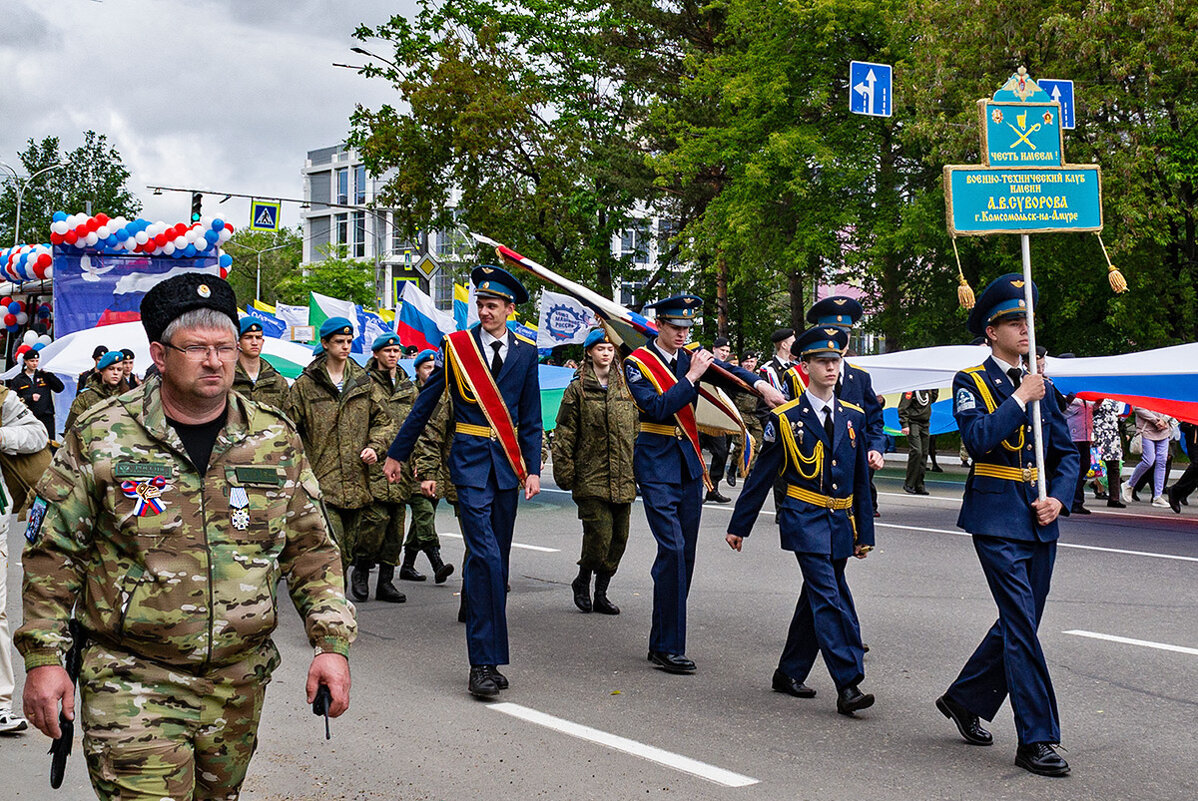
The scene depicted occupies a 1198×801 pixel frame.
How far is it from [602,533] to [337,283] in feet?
214

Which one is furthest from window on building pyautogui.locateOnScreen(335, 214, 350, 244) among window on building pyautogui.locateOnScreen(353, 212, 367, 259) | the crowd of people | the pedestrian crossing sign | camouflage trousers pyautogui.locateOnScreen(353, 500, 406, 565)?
camouflage trousers pyautogui.locateOnScreen(353, 500, 406, 565)

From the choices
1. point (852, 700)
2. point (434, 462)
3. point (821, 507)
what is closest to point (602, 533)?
point (434, 462)

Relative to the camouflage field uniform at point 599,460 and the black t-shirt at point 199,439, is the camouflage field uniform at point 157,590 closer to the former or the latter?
the black t-shirt at point 199,439

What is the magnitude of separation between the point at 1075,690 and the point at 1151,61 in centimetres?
1793

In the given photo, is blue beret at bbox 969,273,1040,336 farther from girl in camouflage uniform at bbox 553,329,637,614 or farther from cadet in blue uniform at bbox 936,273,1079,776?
girl in camouflage uniform at bbox 553,329,637,614

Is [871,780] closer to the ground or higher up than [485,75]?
closer to the ground

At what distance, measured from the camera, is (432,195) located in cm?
3428

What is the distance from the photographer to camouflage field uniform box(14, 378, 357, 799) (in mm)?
3082

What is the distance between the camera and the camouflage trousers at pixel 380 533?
9359 mm

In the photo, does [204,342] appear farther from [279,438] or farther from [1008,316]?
[1008,316]

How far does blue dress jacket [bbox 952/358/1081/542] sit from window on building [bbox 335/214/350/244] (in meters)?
110

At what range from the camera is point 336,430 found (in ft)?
29.9

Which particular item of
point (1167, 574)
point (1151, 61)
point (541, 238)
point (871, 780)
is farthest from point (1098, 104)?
point (871, 780)

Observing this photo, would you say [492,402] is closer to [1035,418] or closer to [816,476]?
[816,476]
